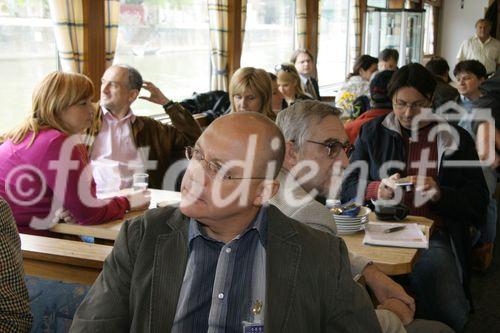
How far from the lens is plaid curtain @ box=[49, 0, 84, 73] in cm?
491

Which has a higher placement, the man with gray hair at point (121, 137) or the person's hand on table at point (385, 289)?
the man with gray hair at point (121, 137)

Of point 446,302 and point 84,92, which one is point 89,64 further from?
point 446,302

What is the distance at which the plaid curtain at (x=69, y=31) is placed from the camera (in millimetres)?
4906

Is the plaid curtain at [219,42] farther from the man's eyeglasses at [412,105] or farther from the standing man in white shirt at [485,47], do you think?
the standing man in white shirt at [485,47]

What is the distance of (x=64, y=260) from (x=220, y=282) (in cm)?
82

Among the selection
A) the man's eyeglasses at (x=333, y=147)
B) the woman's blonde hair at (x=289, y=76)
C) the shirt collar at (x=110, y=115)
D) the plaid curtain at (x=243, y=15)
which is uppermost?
the plaid curtain at (x=243, y=15)

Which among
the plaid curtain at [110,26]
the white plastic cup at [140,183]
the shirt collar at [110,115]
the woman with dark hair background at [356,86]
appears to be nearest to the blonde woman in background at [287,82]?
the woman with dark hair background at [356,86]

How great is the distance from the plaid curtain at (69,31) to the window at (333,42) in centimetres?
596

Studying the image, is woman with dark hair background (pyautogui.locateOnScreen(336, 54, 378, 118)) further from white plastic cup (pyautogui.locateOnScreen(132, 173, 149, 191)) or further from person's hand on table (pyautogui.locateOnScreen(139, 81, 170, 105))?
white plastic cup (pyautogui.locateOnScreen(132, 173, 149, 191))

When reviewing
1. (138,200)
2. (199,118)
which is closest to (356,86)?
(199,118)

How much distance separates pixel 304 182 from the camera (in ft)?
7.36

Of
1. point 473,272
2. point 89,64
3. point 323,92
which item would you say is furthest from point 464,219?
point 323,92

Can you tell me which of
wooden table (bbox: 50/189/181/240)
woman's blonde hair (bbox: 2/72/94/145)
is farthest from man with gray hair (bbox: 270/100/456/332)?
woman's blonde hair (bbox: 2/72/94/145)

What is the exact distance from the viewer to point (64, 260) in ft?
7.30
